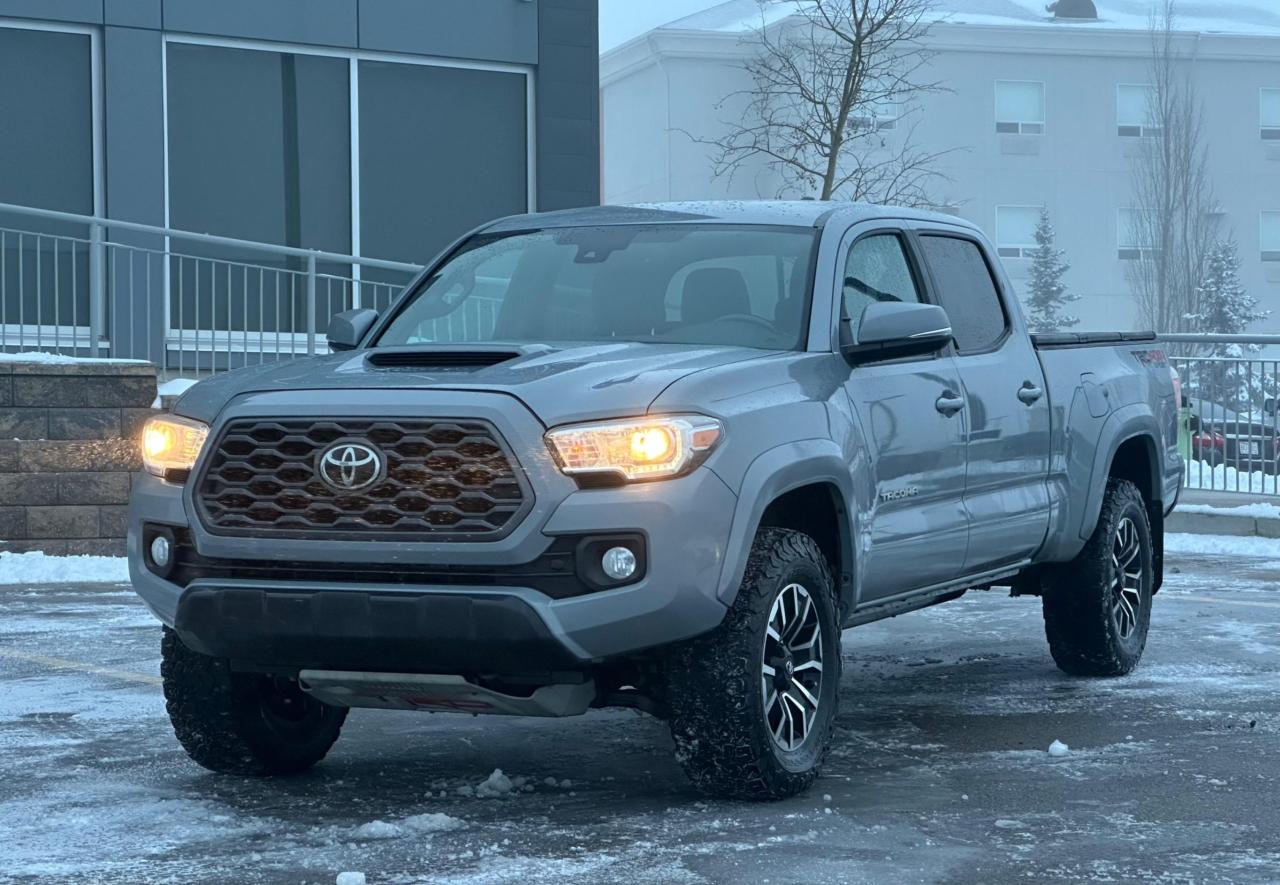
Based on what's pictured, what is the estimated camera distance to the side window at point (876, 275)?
22.8 feet

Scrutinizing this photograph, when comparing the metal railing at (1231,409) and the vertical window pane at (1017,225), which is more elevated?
the vertical window pane at (1017,225)

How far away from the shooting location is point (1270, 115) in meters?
56.2

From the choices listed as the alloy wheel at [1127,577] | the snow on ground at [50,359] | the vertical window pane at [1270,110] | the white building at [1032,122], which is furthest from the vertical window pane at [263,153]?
the vertical window pane at [1270,110]

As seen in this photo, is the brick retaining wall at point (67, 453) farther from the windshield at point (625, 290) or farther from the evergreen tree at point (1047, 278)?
the evergreen tree at point (1047, 278)

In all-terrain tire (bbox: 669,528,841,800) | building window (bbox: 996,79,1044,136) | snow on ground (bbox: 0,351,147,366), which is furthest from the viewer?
building window (bbox: 996,79,1044,136)

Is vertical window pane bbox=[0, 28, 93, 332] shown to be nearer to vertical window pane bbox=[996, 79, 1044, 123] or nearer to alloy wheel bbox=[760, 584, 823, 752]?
alloy wheel bbox=[760, 584, 823, 752]

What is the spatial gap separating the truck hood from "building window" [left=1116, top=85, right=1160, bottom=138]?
167ft

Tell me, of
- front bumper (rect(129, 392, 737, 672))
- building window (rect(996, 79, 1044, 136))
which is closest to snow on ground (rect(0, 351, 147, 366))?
front bumper (rect(129, 392, 737, 672))

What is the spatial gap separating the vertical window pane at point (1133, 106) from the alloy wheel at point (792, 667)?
Answer: 51.3 meters

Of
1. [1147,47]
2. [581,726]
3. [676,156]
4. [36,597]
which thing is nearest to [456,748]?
[581,726]

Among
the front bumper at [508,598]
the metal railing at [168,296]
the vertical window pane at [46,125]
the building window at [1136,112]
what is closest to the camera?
the front bumper at [508,598]

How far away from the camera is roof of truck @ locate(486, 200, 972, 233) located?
23.2 ft

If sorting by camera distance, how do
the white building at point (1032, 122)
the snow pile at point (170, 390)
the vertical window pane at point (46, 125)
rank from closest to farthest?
the snow pile at point (170, 390) < the vertical window pane at point (46, 125) < the white building at point (1032, 122)

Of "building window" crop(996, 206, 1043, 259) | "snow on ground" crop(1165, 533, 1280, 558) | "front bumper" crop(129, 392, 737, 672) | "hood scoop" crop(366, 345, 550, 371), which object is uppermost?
"building window" crop(996, 206, 1043, 259)
